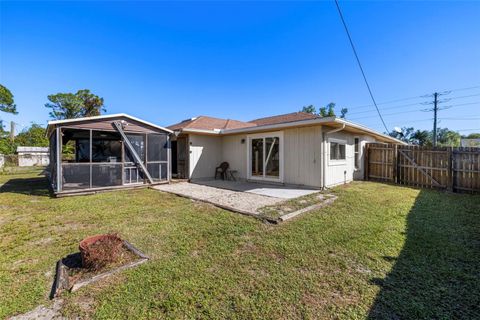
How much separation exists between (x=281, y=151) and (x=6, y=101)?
97.1 ft

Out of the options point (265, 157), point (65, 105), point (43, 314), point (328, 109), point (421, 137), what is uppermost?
point (65, 105)

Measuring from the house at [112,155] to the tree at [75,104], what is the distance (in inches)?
989

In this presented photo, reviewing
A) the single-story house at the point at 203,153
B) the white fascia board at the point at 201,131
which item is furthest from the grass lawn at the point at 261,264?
the white fascia board at the point at 201,131

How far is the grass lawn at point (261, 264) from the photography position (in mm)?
1939

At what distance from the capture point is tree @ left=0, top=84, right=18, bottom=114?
2059 cm

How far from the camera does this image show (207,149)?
35.0ft

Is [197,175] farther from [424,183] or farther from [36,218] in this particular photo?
[424,183]

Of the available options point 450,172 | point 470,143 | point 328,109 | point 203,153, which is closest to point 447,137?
point 470,143

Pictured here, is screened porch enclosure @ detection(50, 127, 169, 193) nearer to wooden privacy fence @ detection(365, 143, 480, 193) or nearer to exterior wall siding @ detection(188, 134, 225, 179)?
exterior wall siding @ detection(188, 134, 225, 179)

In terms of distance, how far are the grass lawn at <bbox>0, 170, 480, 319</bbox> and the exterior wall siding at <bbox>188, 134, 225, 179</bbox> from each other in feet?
17.3

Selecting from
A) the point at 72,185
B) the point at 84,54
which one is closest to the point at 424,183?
the point at 72,185

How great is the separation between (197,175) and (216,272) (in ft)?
26.6

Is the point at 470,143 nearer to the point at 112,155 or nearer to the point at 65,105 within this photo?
the point at 112,155

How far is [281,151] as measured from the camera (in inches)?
336
